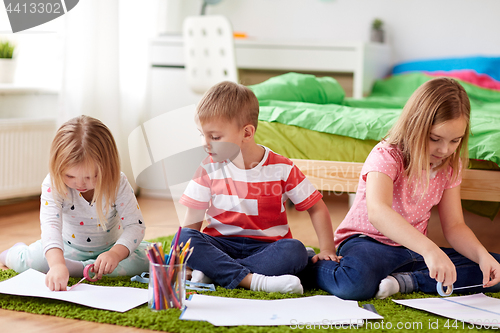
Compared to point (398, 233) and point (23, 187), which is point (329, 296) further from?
point (23, 187)

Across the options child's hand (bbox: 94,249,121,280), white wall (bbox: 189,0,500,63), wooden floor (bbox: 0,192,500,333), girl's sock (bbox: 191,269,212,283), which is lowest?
wooden floor (bbox: 0,192,500,333)

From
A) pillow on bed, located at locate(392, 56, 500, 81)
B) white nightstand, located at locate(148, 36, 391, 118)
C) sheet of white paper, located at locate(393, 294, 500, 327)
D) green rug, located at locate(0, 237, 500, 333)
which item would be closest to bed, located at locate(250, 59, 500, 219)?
sheet of white paper, located at locate(393, 294, 500, 327)

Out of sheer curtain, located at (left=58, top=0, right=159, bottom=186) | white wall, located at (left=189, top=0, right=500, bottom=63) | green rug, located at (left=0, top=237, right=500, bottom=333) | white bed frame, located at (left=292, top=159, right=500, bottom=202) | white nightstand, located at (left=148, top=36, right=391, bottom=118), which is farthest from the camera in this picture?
white wall, located at (left=189, top=0, right=500, bottom=63)

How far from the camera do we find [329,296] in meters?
1.16

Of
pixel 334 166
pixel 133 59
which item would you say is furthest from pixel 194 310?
pixel 133 59

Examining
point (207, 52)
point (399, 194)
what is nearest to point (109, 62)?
point (207, 52)

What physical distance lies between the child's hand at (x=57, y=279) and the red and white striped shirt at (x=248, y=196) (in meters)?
0.34

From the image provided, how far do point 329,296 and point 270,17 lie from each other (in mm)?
2524

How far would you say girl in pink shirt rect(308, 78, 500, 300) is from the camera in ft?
3.83

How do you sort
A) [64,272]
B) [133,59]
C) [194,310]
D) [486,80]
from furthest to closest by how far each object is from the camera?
[486,80], [133,59], [64,272], [194,310]

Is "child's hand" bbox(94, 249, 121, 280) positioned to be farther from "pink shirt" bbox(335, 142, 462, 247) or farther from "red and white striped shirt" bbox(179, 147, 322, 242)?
"pink shirt" bbox(335, 142, 462, 247)

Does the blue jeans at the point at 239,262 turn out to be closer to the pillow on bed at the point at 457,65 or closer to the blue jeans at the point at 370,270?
the blue jeans at the point at 370,270

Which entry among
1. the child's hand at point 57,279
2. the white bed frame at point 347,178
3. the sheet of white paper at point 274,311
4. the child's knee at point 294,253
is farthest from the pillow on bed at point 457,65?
the child's hand at point 57,279

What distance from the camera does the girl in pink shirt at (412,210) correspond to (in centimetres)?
117
